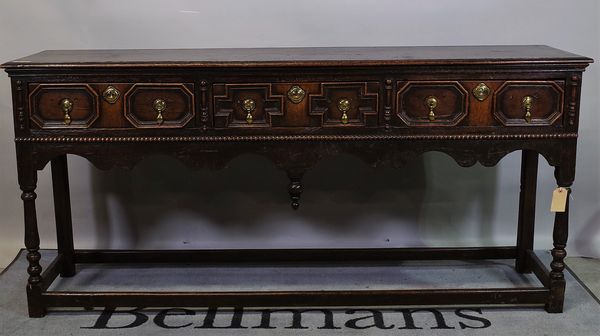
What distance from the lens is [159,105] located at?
3.08 m

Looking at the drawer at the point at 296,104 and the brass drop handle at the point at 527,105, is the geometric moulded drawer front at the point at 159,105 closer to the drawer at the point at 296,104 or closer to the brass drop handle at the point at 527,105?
the drawer at the point at 296,104

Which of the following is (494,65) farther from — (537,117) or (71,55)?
(71,55)

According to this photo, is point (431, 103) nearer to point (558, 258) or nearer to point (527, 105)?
point (527, 105)

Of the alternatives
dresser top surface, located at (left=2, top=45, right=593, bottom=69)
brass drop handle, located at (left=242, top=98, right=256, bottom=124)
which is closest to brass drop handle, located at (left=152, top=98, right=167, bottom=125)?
dresser top surface, located at (left=2, top=45, right=593, bottom=69)

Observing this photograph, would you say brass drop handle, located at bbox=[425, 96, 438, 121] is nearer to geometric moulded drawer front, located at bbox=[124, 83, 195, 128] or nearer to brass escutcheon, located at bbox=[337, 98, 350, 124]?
brass escutcheon, located at bbox=[337, 98, 350, 124]

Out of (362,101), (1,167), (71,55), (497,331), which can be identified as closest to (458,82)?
(362,101)

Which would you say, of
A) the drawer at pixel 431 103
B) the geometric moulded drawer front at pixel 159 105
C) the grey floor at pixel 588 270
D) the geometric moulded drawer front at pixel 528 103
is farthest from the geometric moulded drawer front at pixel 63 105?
the grey floor at pixel 588 270

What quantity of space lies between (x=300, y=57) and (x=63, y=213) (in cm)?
126

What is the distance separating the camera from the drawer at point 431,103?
3068mm

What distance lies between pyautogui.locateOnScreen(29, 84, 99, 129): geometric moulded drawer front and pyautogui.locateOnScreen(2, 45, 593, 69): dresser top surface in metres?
0.09

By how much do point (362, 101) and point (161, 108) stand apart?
2.39ft

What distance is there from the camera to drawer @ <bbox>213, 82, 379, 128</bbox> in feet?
10.1

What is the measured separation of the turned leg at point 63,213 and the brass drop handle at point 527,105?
1.89m

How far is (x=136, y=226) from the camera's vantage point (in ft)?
13.1
